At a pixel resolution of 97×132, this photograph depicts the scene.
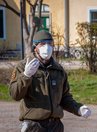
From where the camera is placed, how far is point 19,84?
454 cm

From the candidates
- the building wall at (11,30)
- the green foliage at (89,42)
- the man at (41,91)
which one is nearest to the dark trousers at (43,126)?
the man at (41,91)

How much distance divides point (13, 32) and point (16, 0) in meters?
2.03

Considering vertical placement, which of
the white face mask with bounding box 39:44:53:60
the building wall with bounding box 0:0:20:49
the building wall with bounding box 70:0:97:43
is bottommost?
the building wall with bounding box 0:0:20:49

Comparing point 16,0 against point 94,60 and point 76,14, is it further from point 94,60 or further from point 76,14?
point 94,60

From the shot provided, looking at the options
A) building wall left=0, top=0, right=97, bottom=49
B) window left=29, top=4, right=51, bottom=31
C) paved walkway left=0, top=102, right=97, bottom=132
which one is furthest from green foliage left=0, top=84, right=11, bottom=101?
window left=29, top=4, right=51, bottom=31

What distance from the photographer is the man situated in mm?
4609

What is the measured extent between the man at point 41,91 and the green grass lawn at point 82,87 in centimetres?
777

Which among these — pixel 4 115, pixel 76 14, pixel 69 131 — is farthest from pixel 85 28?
pixel 76 14

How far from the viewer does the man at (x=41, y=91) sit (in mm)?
4609

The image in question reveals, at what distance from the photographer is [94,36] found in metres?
17.3

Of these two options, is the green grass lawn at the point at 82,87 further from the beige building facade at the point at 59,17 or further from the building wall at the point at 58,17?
the building wall at the point at 58,17

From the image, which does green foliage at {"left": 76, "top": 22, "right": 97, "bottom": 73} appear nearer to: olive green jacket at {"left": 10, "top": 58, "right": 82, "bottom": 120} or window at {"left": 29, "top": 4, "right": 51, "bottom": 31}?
olive green jacket at {"left": 10, "top": 58, "right": 82, "bottom": 120}

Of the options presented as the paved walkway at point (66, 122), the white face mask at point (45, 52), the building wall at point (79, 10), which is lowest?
the paved walkway at point (66, 122)

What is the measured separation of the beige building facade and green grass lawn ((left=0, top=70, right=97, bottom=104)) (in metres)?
14.4
